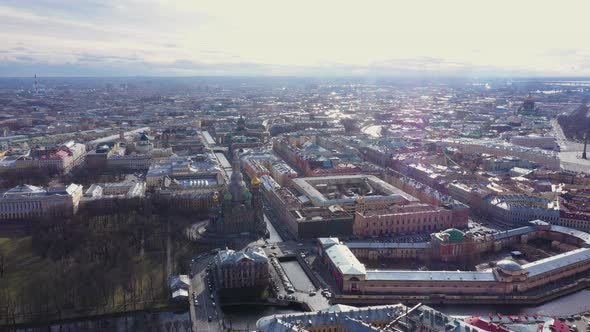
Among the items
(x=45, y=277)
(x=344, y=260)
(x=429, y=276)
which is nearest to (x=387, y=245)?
(x=344, y=260)

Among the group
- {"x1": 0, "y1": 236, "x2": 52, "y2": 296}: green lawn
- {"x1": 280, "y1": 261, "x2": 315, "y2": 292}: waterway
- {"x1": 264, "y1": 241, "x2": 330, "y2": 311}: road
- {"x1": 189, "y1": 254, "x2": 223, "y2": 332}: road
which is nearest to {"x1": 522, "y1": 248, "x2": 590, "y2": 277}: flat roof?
{"x1": 264, "y1": 241, "x2": 330, "y2": 311}: road

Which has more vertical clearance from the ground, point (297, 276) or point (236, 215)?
point (236, 215)

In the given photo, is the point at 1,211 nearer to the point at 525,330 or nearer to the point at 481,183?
the point at 525,330

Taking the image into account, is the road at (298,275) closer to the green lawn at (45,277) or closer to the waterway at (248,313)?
the waterway at (248,313)

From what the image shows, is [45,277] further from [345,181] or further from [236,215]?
[345,181]

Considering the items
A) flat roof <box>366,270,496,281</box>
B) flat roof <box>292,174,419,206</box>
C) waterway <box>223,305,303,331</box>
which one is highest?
flat roof <box>292,174,419,206</box>

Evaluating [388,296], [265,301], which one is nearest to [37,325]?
[265,301]

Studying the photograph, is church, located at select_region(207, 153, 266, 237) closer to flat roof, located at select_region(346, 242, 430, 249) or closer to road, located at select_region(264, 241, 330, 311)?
road, located at select_region(264, 241, 330, 311)

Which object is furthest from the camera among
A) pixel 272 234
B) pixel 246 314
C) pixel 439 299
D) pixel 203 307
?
pixel 272 234
